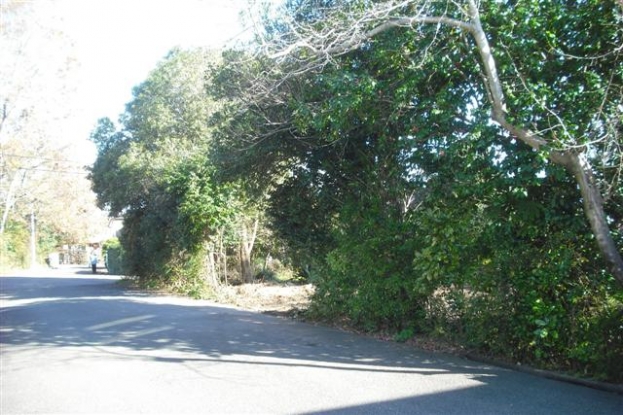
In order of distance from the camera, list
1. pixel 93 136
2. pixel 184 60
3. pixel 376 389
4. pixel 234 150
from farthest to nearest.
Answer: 1. pixel 93 136
2. pixel 184 60
3. pixel 234 150
4. pixel 376 389

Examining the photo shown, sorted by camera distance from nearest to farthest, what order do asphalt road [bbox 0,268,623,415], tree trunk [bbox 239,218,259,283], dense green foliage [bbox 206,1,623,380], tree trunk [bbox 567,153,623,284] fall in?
1. asphalt road [bbox 0,268,623,415]
2. tree trunk [bbox 567,153,623,284]
3. dense green foliage [bbox 206,1,623,380]
4. tree trunk [bbox 239,218,259,283]

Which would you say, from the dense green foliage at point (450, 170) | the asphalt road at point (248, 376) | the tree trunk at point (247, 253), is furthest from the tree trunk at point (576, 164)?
the tree trunk at point (247, 253)

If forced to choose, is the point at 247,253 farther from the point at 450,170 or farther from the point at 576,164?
the point at 576,164

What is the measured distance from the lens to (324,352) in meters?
9.27

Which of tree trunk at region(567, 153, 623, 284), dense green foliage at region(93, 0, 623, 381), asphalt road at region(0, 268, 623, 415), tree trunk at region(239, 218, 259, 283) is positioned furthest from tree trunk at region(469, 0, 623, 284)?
tree trunk at region(239, 218, 259, 283)

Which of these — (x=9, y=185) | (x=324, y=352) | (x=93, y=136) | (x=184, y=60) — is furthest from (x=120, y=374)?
(x=9, y=185)

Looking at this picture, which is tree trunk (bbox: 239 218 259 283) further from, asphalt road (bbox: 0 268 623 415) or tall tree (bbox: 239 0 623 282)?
tall tree (bbox: 239 0 623 282)

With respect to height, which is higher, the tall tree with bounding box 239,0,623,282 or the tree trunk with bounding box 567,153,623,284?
the tall tree with bounding box 239,0,623,282

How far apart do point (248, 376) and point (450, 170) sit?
4227 millimetres

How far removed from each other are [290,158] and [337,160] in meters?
1.70

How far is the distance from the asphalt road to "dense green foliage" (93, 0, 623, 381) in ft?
2.84

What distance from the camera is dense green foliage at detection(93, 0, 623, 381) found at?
24.0 ft

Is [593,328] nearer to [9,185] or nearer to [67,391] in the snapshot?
[67,391]

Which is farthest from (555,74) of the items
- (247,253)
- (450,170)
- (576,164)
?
(247,253)
